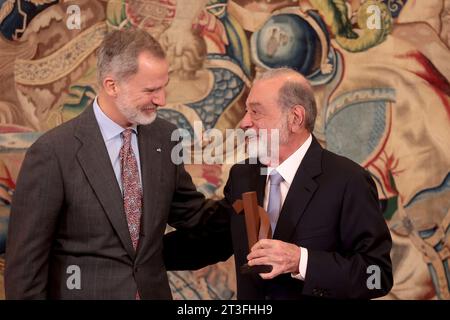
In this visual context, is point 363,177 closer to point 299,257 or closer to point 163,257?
point 299,257

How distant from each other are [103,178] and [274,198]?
0.68 m

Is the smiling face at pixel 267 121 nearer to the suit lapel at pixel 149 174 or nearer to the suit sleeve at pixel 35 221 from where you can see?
the suit lapel at pixel 149 174

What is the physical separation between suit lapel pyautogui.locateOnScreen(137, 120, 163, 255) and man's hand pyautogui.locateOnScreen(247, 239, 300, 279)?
48 cm

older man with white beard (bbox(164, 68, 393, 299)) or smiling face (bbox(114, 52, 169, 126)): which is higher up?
smiling face (bbox(114, 52, 169, 126))

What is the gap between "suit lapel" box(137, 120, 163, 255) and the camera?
287 cm

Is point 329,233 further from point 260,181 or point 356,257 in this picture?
point 260,181

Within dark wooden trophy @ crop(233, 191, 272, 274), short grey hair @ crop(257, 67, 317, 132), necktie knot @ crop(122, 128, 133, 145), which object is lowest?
dark wooden trophy @ crop(233, 191, 272, 274)

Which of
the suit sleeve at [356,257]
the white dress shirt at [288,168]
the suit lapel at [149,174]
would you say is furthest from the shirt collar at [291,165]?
the suit lapel at [149,174]

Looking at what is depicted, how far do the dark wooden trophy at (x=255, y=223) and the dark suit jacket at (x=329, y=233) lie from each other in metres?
0.19

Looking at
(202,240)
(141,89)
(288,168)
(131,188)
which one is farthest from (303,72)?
(131,188)

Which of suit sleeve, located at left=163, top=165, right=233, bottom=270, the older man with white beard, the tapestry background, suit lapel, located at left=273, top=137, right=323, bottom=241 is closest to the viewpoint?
the older man with white beard

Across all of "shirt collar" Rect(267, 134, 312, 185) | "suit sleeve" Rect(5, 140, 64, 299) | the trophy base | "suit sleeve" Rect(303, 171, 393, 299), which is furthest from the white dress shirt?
"suit sleeve" Rect(5, 140, 64, 299)

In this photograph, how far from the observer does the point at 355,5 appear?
4.88m

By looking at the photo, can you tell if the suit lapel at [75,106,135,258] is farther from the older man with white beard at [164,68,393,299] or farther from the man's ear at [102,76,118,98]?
the older man with white beard at [164,68,393,299]
